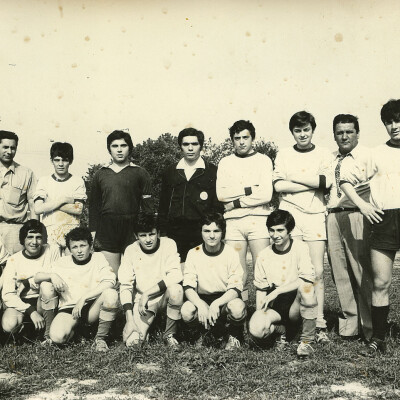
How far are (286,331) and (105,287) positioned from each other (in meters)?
1.82

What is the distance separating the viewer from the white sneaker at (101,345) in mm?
4652

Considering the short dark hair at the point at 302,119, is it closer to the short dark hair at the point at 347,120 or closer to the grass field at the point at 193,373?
the short dark hair at the point at 347,120

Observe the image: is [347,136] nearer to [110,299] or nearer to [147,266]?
[147,266]

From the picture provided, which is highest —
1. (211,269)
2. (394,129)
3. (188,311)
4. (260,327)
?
(394,129)

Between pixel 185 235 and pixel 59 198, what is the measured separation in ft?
4.70

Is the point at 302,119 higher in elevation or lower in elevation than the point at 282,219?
higher

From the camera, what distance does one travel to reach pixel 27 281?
5.25 meters

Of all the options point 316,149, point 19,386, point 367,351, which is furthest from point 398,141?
point 19,386

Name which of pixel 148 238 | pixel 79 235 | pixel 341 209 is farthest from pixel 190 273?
pixel 341 209

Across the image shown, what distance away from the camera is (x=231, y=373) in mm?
3949

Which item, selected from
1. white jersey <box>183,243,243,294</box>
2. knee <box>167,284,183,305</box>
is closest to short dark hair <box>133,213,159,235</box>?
white jersey <box>183,243,243,294</box>

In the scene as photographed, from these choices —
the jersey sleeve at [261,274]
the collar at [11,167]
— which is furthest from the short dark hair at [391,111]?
the collar at [11,167]

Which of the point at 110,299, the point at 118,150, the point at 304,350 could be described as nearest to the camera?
the point at 304,350

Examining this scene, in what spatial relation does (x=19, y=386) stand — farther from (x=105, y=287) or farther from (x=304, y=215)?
(x=304, y=215)
